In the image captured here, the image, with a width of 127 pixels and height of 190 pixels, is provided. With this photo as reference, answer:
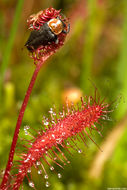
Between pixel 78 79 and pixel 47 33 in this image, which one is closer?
pixel 47 33

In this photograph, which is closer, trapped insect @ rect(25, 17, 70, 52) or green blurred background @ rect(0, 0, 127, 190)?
trapped insect @ rect(25, 17, 70, 52)

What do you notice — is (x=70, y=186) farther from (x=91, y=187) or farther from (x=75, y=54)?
(x=75, y=54)

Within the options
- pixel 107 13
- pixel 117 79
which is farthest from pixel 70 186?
pixel 107 13

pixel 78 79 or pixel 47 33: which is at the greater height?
pixel 78 79

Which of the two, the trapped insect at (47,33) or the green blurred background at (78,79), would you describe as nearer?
the trapped insect at (47,33)

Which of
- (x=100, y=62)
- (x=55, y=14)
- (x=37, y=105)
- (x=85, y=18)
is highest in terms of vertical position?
(x=85, y=18)
